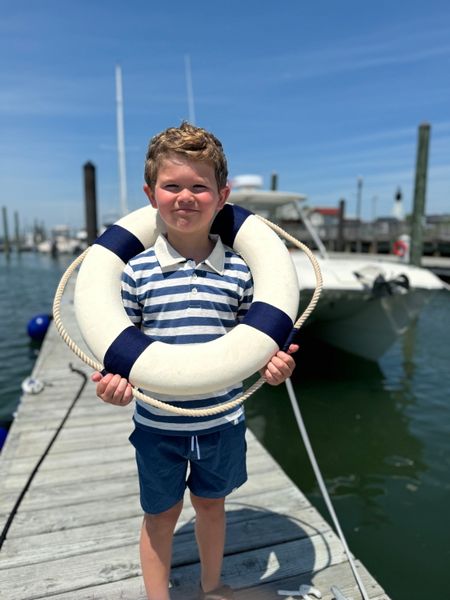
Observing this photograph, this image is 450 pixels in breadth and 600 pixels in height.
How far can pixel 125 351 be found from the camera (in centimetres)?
137

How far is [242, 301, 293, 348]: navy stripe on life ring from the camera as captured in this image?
56.7 inches

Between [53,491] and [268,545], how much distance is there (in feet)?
3.88

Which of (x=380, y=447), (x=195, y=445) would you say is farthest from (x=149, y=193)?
(x=380, y=447)

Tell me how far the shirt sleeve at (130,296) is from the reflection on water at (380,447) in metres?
2.19

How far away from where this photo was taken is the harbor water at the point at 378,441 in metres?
2.82

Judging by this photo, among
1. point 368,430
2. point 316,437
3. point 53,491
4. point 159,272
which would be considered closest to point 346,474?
point 316,437

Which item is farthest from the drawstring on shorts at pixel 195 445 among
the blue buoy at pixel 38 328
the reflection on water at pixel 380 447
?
the blue buoy at pixel 38 328

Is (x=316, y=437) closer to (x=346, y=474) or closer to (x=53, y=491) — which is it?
(x=346, y=474)

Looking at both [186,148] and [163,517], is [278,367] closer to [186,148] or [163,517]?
[163,517]

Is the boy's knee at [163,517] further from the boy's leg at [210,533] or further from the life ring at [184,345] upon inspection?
the life ring at [184,345]

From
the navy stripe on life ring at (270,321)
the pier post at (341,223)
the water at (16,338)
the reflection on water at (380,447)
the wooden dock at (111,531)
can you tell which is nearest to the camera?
the navy stripe on life ring at (270,321)

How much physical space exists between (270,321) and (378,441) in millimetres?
3480

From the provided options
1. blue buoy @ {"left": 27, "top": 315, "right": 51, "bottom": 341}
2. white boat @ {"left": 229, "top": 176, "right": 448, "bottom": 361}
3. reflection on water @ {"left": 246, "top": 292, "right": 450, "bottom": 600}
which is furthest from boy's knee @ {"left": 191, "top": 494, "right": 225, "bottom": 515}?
blue buoy @ {"left": 27, "top": 315, "right": 51, "bottom": 341}

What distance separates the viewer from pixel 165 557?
5.04 feet
